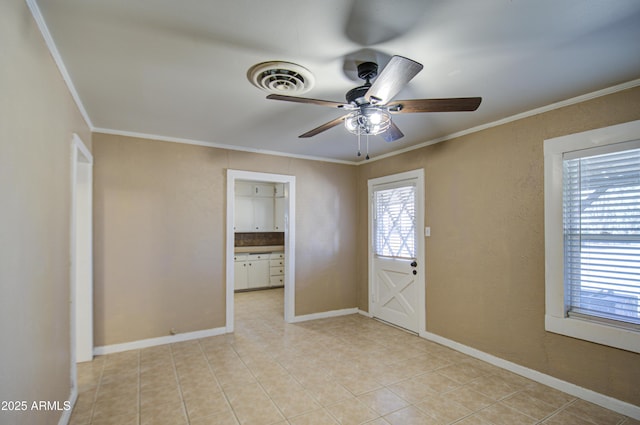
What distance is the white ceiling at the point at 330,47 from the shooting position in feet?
5.09

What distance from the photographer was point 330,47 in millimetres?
1875

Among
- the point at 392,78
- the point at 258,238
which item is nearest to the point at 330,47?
the point at 392,78

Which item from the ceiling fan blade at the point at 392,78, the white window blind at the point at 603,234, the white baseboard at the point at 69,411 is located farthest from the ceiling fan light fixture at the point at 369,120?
the white baseboard at the point at 69,411

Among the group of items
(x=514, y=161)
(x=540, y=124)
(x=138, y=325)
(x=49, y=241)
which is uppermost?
(x=540, y=124)

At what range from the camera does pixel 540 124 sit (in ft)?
9.30

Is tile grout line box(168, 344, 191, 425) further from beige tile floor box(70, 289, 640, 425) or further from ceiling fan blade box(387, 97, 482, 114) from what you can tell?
ceiling fan blade box(387, 97, 482, 114)

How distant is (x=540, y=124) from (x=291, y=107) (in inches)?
87.6

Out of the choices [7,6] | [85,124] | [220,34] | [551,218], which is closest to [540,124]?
[551,218]

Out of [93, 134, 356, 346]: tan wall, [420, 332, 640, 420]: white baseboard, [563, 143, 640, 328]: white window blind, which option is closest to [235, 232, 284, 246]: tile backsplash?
[93, 134, 356, 346]: tan wall

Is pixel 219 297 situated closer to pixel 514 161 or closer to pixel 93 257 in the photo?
pixel 93 257

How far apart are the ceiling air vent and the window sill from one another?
9.20 feet

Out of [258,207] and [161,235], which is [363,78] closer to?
[161,235]

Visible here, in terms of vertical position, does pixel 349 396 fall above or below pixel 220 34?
below

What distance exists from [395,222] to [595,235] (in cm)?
225
